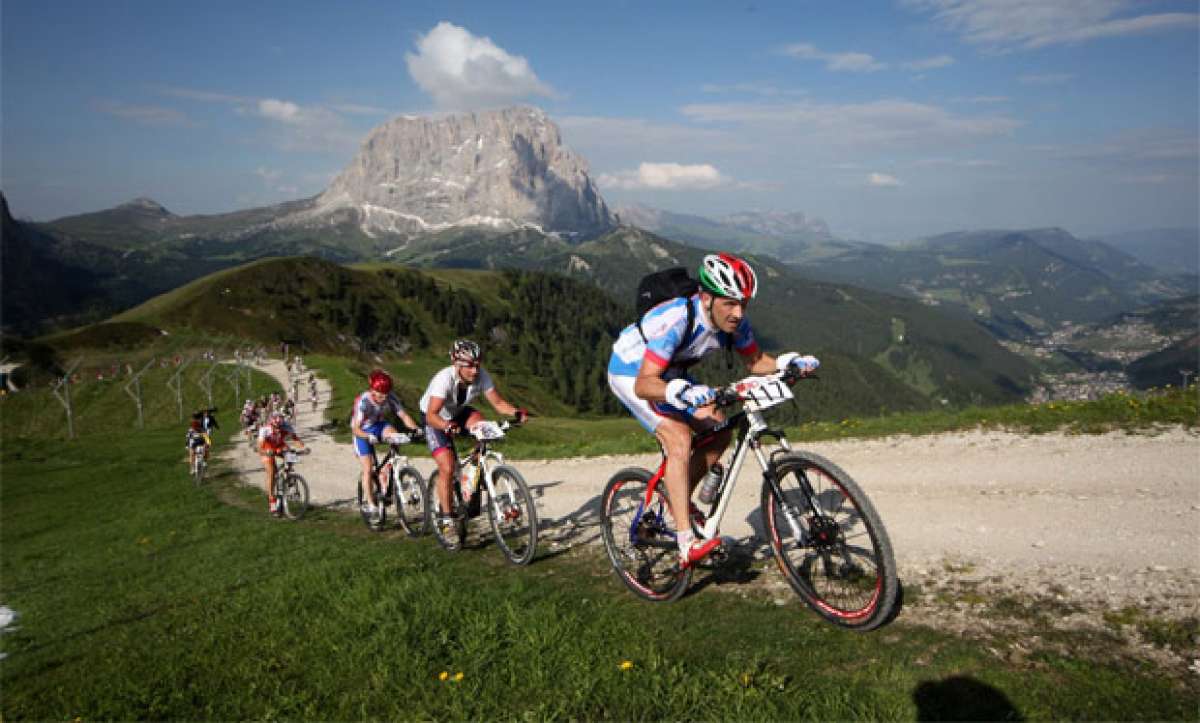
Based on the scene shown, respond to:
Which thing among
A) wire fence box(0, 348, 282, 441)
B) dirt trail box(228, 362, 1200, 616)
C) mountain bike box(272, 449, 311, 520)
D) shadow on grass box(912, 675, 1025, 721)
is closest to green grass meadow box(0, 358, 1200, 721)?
shadow on grass box(912, 675, 1025, 721)

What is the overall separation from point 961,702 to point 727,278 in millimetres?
4042

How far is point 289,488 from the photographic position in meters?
18.1

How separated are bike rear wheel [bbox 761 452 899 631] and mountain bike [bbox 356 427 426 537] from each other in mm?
7818

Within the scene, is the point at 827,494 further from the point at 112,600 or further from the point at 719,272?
the point at 112,600

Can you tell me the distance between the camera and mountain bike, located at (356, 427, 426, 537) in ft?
42.6

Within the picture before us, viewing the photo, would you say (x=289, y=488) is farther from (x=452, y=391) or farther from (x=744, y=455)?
(x=744, y=455)

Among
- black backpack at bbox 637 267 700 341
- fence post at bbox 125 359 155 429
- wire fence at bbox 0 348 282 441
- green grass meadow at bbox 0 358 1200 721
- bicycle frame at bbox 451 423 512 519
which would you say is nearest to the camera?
green grass meadow at bbox 0 358 1200 721

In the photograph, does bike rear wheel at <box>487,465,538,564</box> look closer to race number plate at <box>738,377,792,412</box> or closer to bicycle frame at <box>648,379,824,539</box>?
bicycle frame at <box>648,379,824,539</box>

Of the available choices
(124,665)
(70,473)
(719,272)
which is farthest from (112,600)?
(70,473)

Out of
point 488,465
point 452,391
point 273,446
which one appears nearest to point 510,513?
point 488,465

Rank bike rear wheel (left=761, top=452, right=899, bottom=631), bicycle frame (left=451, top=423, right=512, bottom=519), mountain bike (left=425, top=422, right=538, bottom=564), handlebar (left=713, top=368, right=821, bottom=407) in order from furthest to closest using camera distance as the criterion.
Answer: bicycle frame (left=451, top=423, right=512, bottom=519)
mountain bike (left=425, top=422, right=538, bottom=564)
handlebar (left=713, top=368, right=821, bottom=407)
bike rear wheel (left=761, top=452, right=899, bottom=631)

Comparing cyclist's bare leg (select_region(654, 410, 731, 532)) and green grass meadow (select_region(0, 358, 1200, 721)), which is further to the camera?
cyclist's bare leg (select_region(654, 410, 731, 532))

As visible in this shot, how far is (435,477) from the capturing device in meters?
11.4

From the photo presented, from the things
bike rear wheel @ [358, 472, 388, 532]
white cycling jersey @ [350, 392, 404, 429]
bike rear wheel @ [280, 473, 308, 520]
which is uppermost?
white cycling jersey @ [350, 392, 404, 429]
